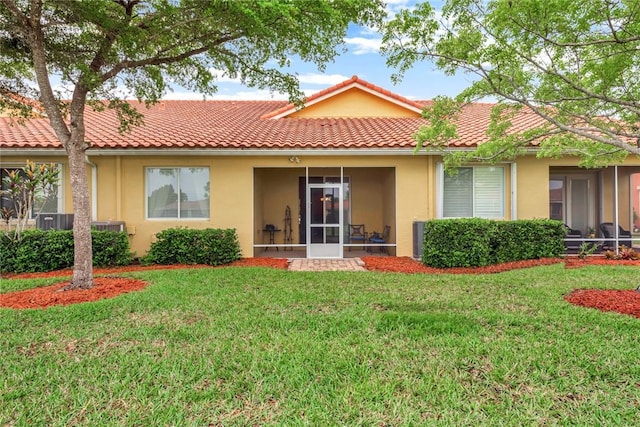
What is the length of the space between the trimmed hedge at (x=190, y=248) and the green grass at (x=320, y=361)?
360 cm

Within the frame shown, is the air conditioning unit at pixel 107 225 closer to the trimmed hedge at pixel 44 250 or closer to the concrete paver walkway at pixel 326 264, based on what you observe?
the trimmed hedge at pixel 44 250

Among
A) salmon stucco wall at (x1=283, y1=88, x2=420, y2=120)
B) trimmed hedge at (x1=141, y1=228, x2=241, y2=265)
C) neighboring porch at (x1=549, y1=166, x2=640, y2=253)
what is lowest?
trimmed hedge at (x1=141, y1=228, x2=241, y2=265)

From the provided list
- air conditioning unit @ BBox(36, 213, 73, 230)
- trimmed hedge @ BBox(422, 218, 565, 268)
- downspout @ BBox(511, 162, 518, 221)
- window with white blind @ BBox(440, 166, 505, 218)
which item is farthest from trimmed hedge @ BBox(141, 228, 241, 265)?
downspout @ BBox(511, 162, 518, 221)

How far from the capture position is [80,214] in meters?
7.06

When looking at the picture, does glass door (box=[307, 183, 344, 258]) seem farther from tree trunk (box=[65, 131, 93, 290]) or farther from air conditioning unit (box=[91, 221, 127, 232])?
tree trunk (box=[65, 131, 93, 290])

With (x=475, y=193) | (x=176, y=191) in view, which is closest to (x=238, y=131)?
(x=176, y=191)

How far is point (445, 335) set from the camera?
4.55 metres

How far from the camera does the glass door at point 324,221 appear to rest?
12.0 m

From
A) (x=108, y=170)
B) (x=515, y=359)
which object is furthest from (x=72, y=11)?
(x=515, y=359)

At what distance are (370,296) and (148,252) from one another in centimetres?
723

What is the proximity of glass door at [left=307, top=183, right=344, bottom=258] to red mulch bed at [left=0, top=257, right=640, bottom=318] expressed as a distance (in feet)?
4.40

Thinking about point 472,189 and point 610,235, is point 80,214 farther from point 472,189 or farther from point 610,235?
point 610,235

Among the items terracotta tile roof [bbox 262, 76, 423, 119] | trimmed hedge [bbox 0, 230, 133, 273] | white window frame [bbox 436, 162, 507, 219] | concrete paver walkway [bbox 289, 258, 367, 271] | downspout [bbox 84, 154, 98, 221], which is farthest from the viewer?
terracotta tile roof [bbox 262, 76, 423, 119]

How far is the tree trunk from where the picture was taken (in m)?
6.98
